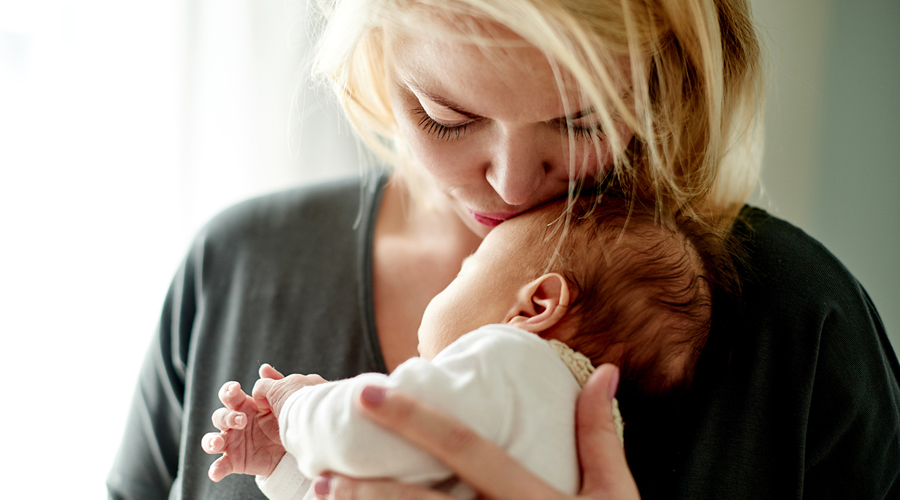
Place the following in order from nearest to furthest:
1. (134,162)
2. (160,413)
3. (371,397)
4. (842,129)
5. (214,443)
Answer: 1. (371,397)
2. (214,443)
3. (160,413)
4. (842,129)
5. (134,162)

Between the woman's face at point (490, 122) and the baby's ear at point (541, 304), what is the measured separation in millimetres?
135

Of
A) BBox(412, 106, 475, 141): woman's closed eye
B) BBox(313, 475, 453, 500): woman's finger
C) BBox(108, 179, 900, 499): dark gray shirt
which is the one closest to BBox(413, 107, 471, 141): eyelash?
BBox(412, 106, 475, 141): woman's closed eye

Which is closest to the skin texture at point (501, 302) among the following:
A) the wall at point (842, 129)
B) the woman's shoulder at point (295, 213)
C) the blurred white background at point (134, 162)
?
the woman's shoulder at point (295, 213)

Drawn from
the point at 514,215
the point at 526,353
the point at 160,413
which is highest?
the point at 514,215

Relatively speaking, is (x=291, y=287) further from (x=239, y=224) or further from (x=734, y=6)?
(x=734, y=6)

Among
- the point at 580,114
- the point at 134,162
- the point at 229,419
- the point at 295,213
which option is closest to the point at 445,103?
the point at 580,114

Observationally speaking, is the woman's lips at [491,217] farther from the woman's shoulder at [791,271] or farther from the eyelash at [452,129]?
the woman's shoulder at [791,271]

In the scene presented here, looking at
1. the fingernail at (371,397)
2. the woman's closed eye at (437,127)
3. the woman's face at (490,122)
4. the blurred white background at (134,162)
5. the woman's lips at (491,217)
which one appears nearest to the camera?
the fingernail at (371,397)

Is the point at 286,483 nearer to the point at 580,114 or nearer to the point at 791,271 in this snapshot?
the point at 580,114

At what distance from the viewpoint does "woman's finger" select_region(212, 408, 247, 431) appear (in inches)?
29.1

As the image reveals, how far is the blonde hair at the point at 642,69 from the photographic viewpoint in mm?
710

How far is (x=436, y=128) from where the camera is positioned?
0.88 m

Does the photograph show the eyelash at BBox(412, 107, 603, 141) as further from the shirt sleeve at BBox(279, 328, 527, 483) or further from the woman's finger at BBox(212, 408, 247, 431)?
the woman's finger at BBox(212, 408, 247, 431)

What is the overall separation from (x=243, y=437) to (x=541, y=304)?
452mm
